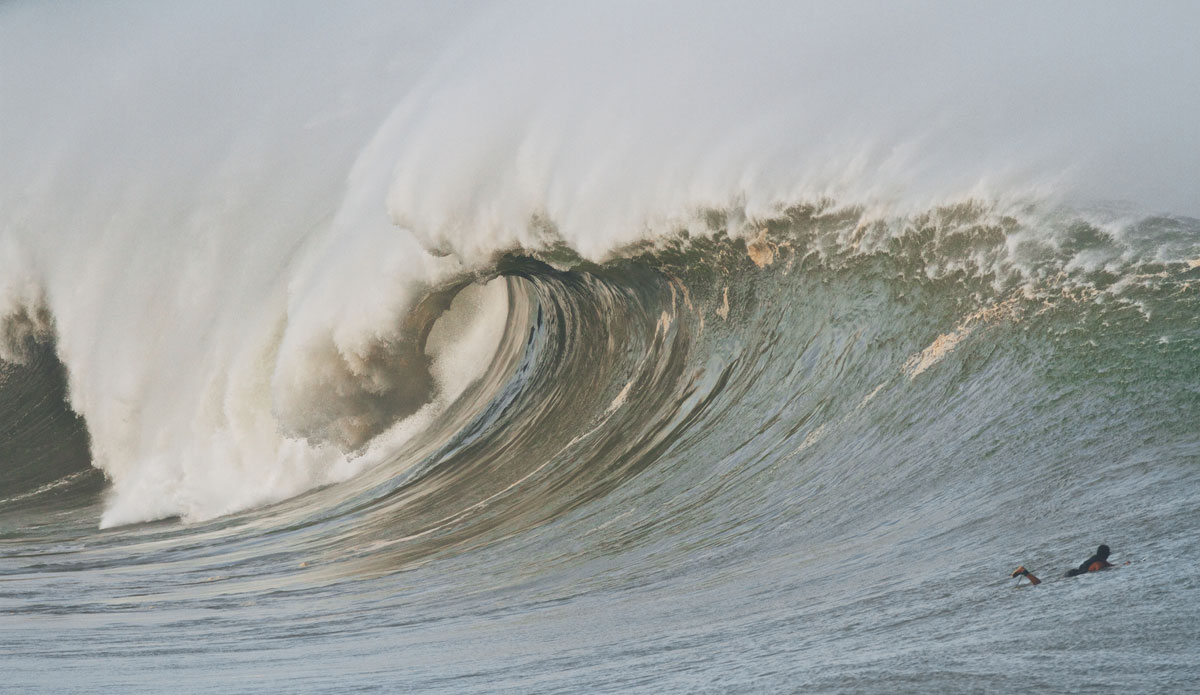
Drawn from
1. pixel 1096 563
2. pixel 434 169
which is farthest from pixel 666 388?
pixel 1096 563

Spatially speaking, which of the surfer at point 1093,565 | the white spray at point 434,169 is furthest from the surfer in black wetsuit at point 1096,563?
the white spray at point 434,169

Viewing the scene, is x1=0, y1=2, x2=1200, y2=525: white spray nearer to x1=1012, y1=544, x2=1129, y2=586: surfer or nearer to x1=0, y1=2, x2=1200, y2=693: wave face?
x1=0, y1=2, x2=1200, y2=693: wave face

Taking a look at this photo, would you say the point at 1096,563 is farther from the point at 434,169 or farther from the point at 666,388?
the point at 434,169

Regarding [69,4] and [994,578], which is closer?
[994,578]

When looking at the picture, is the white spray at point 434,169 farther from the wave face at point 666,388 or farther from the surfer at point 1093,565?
the surfer at point 1093,565

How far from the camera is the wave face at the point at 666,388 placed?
4602 mm

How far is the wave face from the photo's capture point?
4602 mm

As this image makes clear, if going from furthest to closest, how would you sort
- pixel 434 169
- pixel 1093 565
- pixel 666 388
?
pixel 434 169
pixel 666 388
pixel 1093 565

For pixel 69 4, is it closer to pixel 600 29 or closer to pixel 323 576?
pixel 600 29

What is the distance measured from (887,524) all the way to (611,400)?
426cm

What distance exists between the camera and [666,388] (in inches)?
348

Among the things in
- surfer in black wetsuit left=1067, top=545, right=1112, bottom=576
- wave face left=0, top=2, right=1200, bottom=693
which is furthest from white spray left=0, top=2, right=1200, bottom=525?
surfer in black wetsuit left=1067, top=545, right=1112, bottom=576

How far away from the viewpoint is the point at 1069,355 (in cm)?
594

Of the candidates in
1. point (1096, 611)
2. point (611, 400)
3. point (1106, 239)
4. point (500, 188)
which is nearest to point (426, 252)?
point (500, 188)
